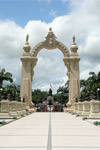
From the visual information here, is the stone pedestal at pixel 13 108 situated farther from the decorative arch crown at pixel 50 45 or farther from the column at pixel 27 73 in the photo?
the decorative arch crown at pixel 50 45

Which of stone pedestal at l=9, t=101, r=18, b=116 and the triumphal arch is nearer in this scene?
stone pedestal at l=9, t=101, r=18, b=116

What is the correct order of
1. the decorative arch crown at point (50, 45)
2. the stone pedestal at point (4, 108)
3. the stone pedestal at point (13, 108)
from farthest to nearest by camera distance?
the decorative arch crown at point (50, 45) → the stone pedestal at point (13, 108) → the stone pedestal at point (4, 108)

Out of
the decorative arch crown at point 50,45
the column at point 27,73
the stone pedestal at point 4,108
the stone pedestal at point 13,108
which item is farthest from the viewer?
the decorative arch crown at point 50,45

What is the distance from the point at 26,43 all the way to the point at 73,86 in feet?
36.6

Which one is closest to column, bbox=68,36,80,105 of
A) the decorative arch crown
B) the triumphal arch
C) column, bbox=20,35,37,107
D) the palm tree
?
the triumphal arch

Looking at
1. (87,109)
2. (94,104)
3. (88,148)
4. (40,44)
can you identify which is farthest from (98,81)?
(88,148)

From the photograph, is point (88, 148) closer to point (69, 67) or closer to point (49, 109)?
point (69, 67)

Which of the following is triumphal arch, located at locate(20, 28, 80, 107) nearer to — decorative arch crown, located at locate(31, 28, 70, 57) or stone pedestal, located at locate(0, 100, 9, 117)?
decorative arch crown, located at locate(31, 28, 70, 57)

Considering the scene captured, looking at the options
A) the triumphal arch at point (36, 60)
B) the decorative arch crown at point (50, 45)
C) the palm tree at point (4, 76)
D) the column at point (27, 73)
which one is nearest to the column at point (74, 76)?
the triumphal arch at point (36, 60)

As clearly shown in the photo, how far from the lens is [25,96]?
3484 centimetres

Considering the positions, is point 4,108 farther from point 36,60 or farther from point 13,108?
point 36,60

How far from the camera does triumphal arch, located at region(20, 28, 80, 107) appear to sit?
3519 cm

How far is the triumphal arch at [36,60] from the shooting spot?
115 feet

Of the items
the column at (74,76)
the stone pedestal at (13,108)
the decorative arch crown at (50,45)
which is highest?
the decorative arch crown at (50,45)
